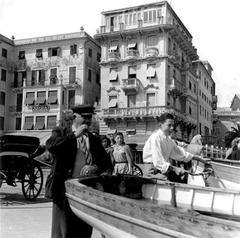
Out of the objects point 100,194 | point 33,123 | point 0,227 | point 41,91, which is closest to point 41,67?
point 41,91

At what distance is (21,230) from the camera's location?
5.62 m

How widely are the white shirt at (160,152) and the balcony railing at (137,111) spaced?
1232 inches

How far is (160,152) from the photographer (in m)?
4.76

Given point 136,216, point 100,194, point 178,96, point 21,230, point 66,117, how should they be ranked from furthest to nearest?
point 178,96 → point 21,230 → point 66,117 → point 100,194 → point 136,216

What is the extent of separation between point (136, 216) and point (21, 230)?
3623 millimetres

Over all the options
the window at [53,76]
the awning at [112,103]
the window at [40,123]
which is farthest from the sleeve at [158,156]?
the window at [53,76]

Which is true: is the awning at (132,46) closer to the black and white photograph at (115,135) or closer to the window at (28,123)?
the black and white photograph at (115,135)

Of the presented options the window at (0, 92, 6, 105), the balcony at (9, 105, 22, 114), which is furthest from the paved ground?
the window at (0, 92, 6, 105)

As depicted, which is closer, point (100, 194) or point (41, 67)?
point (100, 194)

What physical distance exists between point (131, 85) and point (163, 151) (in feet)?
107

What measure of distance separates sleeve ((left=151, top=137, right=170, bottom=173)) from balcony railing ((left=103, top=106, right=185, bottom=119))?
1247 inches

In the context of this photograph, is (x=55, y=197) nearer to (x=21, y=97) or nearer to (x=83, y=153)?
(x=83, y=153)

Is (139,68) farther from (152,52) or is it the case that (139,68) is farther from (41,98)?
(41,98)

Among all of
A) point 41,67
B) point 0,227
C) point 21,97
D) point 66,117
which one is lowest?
point 0,227
